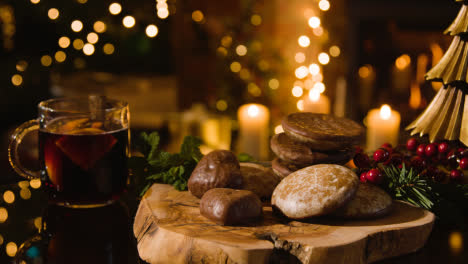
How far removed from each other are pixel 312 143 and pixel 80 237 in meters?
0.50

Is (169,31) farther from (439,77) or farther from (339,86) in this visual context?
(439,77)

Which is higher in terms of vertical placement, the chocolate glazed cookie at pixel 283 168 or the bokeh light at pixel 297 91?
the chocolate glazed cookie at pixel 283 168

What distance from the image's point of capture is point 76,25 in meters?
2.99

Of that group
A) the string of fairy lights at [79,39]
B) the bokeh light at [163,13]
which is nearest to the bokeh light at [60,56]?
the string of fairy lights at [79,39]

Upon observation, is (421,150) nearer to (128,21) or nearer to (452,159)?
(452,159)

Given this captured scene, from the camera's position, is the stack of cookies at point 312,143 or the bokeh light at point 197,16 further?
the bokeh light at point 197,16

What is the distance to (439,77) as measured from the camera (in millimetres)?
1197

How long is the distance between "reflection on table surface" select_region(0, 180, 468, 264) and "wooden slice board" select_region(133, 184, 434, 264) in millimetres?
→ 38

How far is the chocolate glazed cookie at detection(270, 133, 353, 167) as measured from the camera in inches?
40.7

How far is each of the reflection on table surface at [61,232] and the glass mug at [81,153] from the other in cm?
4

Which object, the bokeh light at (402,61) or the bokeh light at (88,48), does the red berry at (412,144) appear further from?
the bokeh light at (88,48)

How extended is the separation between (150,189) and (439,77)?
2.44 feet

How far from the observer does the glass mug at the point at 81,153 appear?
1.06 metres

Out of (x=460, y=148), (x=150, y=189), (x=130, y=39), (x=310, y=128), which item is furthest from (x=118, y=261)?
(x=130, y=39)
